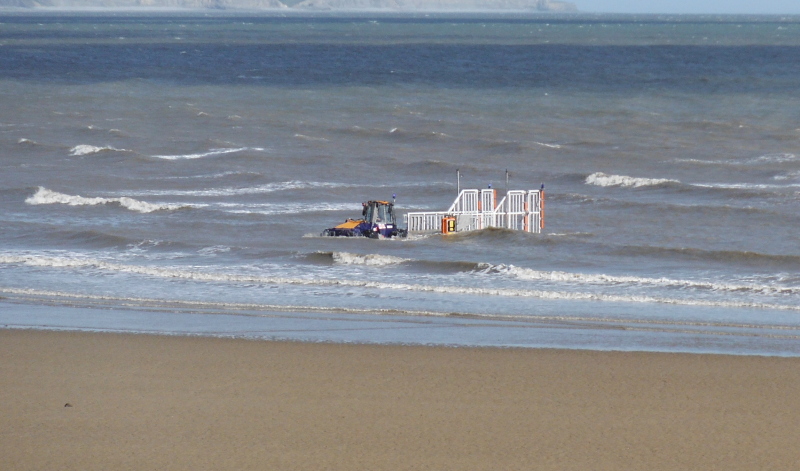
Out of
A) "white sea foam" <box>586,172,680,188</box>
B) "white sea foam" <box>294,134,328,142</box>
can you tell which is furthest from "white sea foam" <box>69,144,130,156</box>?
"white sea foam" <box>586,172,680,188</box>

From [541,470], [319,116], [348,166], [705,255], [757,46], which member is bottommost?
[541,470]

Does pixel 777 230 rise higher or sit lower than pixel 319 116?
lower

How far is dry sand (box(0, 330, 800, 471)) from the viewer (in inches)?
362

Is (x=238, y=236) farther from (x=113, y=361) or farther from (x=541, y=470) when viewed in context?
(x=541, y=470)

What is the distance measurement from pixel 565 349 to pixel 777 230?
1506 centimetres

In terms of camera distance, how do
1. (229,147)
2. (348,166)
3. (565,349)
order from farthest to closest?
(229,147), (348,166), (565,349)

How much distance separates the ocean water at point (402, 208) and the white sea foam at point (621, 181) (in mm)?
265

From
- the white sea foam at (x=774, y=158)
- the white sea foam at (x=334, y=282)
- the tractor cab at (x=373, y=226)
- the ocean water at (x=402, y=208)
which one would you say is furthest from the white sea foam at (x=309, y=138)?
the white sea foam at (x=334, y=282)

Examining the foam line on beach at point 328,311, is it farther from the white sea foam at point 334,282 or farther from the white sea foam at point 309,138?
the white sea foam at point 309,138

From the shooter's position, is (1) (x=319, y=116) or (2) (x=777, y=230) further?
(1) (x=319, y=116)

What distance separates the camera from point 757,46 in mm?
133250

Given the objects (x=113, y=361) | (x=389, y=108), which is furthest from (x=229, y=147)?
(x=113, y=361)

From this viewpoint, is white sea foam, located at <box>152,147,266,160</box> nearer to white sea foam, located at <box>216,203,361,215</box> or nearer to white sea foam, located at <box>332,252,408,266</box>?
white sea foam, located at <box>216,203,361,215</box>

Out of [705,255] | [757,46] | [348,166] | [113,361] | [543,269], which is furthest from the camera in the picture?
[757,46]
